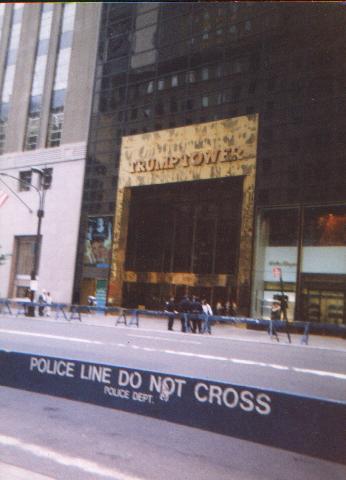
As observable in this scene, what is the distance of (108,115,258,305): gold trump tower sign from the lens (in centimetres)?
2772

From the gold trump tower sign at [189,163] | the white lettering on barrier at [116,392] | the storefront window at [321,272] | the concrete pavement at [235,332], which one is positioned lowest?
the concrete pavement at [235,332]

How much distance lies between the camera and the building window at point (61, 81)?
39062 mm

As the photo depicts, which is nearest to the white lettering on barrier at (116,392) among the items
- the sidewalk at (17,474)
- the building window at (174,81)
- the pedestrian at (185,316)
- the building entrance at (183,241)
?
the sidewalk at (17,474)

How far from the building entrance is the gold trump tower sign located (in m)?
0.58

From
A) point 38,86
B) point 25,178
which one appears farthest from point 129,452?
point 38,86

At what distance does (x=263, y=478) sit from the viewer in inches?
168

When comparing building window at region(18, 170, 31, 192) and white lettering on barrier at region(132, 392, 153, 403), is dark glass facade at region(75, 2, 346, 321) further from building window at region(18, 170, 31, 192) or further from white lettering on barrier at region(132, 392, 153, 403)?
white lettering on barrier at region(132, 392, 153, 403)

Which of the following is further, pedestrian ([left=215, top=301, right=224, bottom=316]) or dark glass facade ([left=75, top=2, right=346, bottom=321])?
pedestrian ([left=215, top=301, right=224, bottom=316])

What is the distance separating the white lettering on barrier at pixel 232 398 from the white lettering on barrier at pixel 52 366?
1.93 metres

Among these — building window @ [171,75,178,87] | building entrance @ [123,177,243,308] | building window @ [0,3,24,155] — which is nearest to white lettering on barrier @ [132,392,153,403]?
building entrance @ [123,177,243,308]

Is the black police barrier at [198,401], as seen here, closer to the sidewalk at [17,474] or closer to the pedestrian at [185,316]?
the sidewalk at [17,474]

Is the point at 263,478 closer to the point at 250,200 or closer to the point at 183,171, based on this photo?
the point at 250,200

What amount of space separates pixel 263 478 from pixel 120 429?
1873mm

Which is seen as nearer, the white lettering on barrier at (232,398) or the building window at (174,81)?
the white lettering on barrier at (232,398)
